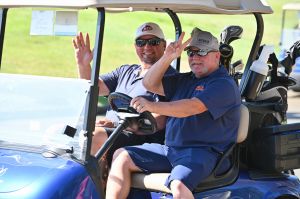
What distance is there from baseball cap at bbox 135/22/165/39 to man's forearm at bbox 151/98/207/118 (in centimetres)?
99

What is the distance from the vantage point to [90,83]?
3.32m

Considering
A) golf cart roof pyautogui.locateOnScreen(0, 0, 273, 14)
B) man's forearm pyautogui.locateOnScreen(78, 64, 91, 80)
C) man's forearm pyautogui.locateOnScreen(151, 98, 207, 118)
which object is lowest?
man's forearm pyautogui.locateOnScreen(151, 98, 207, 118)

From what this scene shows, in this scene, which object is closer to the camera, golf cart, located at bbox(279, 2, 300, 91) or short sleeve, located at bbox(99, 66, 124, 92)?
short sleeve, located at bbox(99, 66, 124, 92)

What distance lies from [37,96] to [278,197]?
1.61m

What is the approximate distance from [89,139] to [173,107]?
59cm

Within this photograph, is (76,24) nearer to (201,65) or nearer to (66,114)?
(66,114)

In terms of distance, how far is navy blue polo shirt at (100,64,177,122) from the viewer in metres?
4.36

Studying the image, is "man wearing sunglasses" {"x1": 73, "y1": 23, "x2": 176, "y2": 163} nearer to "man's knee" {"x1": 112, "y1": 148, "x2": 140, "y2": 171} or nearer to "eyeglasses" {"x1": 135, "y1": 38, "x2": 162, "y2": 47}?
"eyeglasses" {"x1": 135, "y1": 38, "x2": 162, "y2": 47}

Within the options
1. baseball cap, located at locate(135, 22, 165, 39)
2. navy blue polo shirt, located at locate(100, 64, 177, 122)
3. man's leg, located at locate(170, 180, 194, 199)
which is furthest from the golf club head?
man's leg, located at locate(170, 180, 194, 199)

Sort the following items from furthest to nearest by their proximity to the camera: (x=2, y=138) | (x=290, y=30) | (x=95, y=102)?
1. (x=290, y=30)
2. (x=2, y=138)
3. (x=95, y=102)

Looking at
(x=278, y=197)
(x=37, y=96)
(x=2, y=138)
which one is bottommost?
(x=278, y=197)

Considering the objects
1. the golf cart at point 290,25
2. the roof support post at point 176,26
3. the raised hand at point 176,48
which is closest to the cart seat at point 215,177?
the raised hand at point 176,48

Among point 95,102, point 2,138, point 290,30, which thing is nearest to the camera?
point 95,102

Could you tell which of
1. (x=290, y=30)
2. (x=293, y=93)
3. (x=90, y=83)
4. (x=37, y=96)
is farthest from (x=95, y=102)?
(x=290, y=30)
